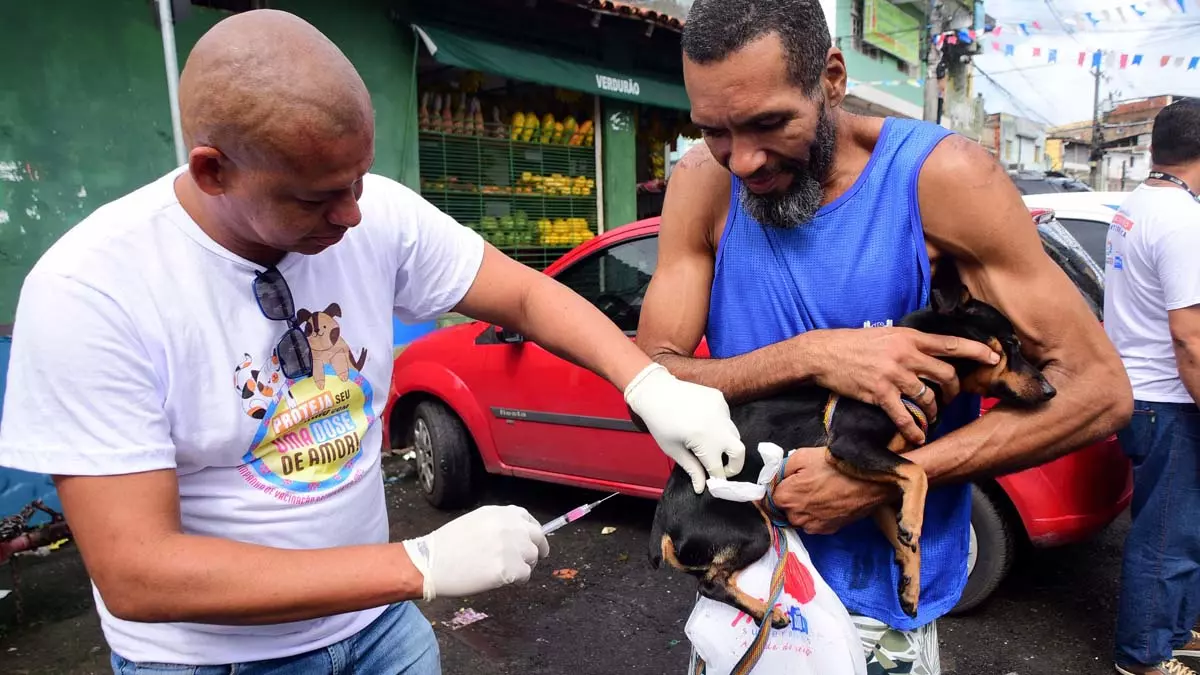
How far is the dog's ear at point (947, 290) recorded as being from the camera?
66.6 inches

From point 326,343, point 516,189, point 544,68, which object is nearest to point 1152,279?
point 326,343

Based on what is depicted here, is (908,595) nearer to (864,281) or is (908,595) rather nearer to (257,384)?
(864,281)

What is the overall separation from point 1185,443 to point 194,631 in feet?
11.6

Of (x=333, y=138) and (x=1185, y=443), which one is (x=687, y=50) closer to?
(x=333, y=138)

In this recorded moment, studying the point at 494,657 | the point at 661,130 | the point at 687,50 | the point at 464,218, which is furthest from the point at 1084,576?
the point at 661,130

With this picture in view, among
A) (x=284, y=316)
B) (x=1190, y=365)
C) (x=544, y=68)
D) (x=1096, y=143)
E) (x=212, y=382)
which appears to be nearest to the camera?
(x=212, y=382)

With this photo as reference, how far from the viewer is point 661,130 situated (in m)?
11.3

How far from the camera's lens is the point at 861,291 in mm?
1680

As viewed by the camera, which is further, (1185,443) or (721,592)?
(1185,443)

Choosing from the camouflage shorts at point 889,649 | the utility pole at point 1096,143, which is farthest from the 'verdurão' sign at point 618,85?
the utility pole at point 1096,143

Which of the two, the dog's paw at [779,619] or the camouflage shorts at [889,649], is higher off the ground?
the dog's paw at [779,619]

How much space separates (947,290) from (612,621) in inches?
107

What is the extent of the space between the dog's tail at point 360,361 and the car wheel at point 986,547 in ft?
9.89

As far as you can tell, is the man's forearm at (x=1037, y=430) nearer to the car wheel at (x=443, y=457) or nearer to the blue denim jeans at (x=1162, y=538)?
the blue denim jeans at (x=1162, y=538)
